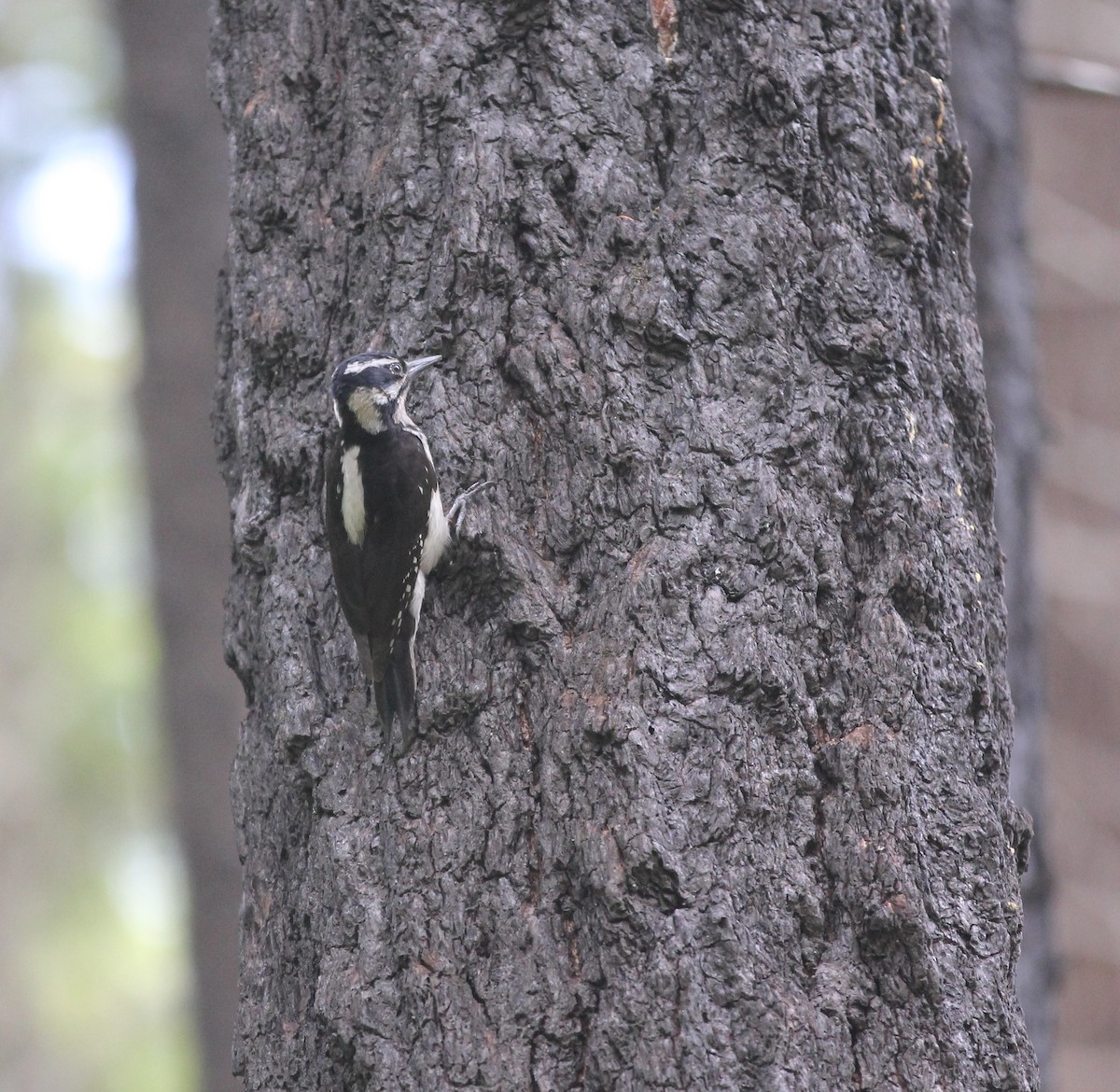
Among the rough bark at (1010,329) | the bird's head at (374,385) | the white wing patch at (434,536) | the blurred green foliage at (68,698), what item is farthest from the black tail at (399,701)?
the blurred green foliage at (68,698)

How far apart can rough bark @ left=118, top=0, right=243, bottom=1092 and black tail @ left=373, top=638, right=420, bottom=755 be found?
2.94m

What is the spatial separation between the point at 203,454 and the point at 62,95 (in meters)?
8.70

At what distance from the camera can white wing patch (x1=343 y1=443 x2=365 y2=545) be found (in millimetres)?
2431

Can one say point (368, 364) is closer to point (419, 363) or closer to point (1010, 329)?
point (419, 363)

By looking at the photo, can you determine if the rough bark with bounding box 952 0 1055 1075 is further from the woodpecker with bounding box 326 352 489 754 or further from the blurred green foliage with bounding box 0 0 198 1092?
the blurred green foliage with bounding box 0 0 198 1092

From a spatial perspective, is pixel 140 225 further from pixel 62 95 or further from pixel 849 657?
pixel 62 95

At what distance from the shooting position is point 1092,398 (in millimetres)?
5559

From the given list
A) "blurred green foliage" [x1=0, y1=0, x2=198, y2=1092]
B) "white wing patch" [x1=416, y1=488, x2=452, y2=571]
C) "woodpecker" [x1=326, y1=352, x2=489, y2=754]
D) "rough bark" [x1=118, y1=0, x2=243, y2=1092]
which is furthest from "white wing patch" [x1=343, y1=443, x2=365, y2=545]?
"blurred green foliage" [x1=0, y1=0, x2=198, y2=1092]

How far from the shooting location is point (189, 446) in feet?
17.3

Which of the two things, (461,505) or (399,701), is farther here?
(461,505)

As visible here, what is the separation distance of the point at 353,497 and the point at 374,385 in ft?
0.78

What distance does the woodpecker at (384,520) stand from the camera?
7.41 ft

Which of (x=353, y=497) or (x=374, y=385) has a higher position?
(x=374, y=385)

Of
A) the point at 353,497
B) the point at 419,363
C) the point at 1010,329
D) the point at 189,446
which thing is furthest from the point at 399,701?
the point at 189,446
